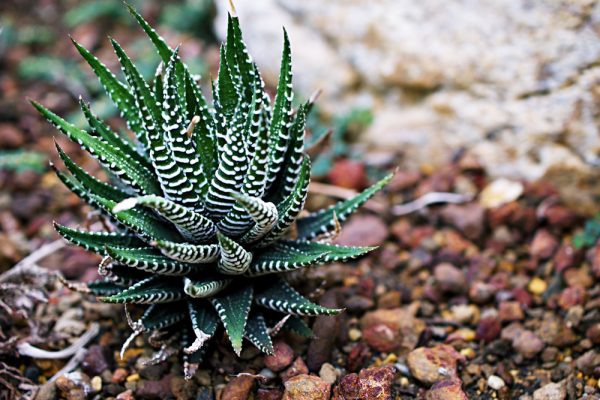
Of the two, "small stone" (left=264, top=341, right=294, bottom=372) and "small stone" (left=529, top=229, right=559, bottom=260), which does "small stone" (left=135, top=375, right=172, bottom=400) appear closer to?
"small stone" (left=264, top=341, right=294, bottom=372)

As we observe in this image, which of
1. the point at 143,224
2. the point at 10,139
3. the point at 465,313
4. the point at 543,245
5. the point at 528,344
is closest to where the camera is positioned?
the point at 143,224

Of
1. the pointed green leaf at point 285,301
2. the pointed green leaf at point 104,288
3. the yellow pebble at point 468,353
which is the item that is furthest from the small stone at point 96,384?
the yellow pebble at point 468,353

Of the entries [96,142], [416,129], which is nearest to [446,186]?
[416,129]

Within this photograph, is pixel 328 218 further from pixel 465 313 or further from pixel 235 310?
pixel 465 313

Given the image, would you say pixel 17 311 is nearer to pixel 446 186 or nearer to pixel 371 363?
pixel 371 363

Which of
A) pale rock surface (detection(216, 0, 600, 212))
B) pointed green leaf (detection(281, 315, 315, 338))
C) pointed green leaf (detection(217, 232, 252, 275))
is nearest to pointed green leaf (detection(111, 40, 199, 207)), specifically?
pointed green leaf (detection(217, 232, 252, 275))

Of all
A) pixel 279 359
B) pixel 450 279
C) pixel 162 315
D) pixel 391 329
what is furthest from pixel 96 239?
pixel 450 279

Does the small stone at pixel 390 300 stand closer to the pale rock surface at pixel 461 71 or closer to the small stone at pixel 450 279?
the small stone at pixel 450 279
